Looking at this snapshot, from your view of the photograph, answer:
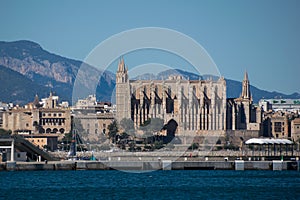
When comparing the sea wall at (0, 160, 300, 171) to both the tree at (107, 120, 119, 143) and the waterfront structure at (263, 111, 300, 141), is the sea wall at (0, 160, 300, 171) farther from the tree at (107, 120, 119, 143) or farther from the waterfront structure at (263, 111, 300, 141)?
the waterfront structure at (263, 111, 300, 141)

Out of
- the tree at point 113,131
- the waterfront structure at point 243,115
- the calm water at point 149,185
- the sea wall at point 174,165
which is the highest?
the waterfront structure at point 243,115

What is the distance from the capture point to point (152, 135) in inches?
6407

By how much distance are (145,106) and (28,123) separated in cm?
1947

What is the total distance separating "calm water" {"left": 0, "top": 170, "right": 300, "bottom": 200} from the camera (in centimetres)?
5741

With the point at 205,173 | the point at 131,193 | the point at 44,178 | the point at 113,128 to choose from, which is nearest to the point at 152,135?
the point at 113,128

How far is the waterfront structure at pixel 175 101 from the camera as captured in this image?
570ft

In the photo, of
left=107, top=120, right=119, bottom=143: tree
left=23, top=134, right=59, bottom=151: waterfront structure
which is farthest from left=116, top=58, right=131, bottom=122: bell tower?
left=23, top=134, right=59, bottom=151: waterfront structure

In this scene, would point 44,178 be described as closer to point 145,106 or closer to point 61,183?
point 61,183

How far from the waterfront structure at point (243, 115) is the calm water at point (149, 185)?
99502 mm

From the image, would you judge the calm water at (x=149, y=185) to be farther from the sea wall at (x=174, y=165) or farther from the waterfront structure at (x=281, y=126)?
the waterfront structure at (x=281, y=126)

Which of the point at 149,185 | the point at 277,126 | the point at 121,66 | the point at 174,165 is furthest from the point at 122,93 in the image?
the point at 149,185

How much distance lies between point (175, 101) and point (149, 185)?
113872 mm

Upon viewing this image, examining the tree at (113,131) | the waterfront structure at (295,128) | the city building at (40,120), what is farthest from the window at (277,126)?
the tree at (113,131)

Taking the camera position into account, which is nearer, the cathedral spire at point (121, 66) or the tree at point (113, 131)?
the tree at point (113, 131)
